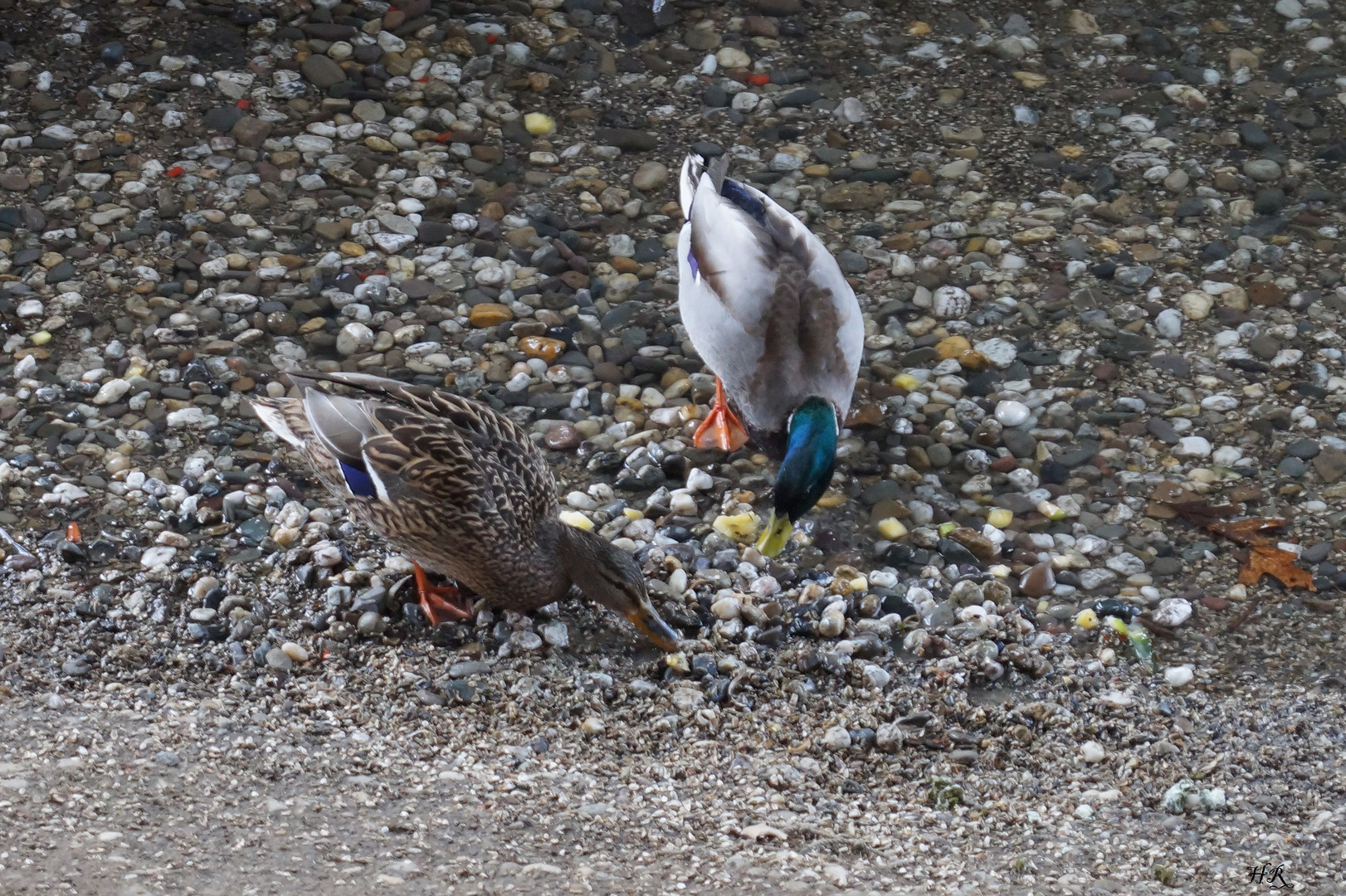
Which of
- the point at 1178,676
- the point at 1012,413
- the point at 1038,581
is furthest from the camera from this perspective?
the point at 1012,413

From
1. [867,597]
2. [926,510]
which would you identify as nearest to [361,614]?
[867,597]

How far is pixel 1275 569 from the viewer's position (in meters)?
4.48

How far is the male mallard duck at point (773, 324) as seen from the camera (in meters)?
4.50

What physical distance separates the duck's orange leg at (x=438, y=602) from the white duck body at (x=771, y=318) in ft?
3.80

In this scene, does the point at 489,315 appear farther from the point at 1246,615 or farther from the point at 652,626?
the point at 1246,615

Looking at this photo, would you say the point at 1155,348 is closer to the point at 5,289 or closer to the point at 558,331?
the point at 558,331

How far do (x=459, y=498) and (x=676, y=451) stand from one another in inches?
48.2

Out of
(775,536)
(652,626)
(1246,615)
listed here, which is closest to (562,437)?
(775,536)

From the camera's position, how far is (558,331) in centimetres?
535

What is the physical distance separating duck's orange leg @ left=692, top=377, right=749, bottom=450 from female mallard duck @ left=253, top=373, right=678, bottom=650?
904 millimetres

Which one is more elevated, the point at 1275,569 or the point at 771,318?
the point at 771,318

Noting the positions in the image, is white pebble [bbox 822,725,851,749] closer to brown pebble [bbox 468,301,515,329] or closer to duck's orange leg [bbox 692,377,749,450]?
duck's orange leg [bbox 692,377,749,450]

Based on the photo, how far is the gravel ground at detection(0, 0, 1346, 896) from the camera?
335 centimetres

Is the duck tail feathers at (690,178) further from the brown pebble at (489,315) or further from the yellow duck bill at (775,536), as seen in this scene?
the yellow duck bill at (775,536)
